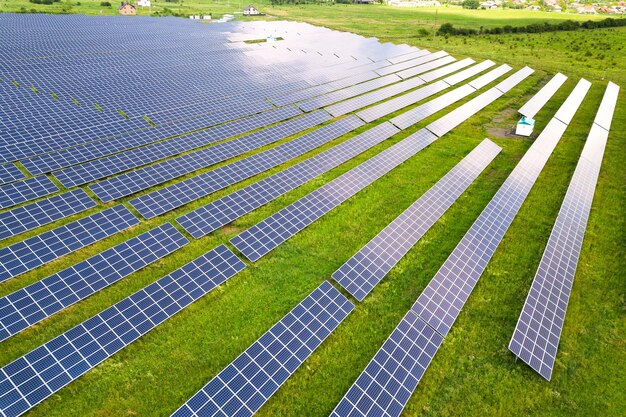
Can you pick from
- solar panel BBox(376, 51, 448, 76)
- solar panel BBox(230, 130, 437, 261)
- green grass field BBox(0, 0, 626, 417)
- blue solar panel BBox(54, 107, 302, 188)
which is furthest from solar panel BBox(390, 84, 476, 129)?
solar panel BBox(376, 51, 448, 76)

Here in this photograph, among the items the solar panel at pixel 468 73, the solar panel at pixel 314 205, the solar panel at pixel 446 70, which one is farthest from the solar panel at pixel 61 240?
the solar panel at pixel 468 73

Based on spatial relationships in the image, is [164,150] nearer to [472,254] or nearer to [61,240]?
[61,240]

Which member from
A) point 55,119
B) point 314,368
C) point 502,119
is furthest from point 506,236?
point 55,119

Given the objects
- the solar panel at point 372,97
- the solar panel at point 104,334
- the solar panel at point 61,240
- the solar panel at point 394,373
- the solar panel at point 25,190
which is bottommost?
the solar panel at point 394,373

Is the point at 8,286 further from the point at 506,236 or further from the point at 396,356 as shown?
the point at 506,236

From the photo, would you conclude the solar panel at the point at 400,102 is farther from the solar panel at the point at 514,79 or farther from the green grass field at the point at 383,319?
the green grass field at the point at 383,319

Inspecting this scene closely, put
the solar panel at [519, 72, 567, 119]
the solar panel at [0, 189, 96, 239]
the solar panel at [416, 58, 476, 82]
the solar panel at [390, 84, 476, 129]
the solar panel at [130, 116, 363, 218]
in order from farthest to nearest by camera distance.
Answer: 1. the solar panel at [416, 58, 476, 82]
2. the solar panel at [519, 72, 567, 119]
3. the solar panel at [390, 84, 476, 129]
4. the solar panel at [130, 116, 363, 218]
5. the solar panel at [0, 189, 96, 239]

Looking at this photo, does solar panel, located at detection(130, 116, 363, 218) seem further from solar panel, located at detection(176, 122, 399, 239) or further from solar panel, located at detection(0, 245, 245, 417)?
solar panel, located at detection(0, 245, 245, 417)
